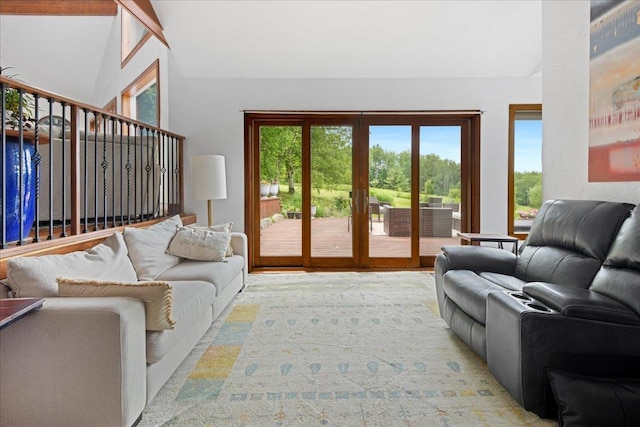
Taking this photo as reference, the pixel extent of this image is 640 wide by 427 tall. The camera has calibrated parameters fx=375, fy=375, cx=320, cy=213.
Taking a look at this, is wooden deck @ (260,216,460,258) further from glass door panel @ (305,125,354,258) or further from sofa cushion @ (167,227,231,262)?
sofa cushion @ (167,227,231,262)

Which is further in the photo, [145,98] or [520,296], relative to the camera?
[145,98]

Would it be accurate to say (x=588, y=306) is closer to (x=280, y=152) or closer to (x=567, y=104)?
(x=567, y=104)

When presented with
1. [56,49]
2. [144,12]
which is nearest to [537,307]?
[144,12]

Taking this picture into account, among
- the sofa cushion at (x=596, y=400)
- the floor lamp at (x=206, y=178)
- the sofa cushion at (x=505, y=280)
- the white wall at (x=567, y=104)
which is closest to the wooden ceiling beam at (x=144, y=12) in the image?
the floor lamp at (x=206, y=178)

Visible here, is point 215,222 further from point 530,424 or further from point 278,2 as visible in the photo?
point 530,424

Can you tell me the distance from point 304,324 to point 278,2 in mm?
3416

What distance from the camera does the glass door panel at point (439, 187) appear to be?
17.0ft

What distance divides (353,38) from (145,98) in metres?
3.54

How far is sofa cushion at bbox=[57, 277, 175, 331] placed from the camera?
178 centimetres

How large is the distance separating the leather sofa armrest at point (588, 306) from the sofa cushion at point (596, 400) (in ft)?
0.87

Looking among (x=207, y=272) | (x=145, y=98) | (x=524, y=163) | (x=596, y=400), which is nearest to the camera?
(x=596, y=400)

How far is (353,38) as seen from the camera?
453cm

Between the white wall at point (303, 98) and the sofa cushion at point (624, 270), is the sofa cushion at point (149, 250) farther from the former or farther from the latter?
the sofa cushion at point (624, 270)

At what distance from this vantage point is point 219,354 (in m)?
2.55
